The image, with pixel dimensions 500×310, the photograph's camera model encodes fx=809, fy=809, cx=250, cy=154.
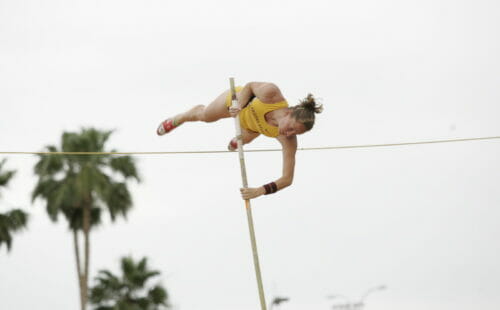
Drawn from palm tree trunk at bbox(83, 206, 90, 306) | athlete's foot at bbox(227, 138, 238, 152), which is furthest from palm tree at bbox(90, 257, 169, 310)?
athlete's foot at bbox(227, 138, 238, 152)

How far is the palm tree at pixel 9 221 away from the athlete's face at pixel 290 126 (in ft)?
59.4

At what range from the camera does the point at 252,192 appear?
25.2 feet

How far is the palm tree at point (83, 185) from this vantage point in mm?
24906

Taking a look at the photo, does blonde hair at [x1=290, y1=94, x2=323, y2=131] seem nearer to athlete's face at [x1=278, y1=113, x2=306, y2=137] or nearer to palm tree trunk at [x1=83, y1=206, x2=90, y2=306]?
athlete's face at [x1=278, y1=113, x2=306, y2=137]

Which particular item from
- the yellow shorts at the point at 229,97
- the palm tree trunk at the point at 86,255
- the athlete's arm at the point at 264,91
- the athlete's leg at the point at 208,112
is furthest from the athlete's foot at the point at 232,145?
the palm tree trunk at the point at 86,255

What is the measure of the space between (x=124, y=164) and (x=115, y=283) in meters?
4.31

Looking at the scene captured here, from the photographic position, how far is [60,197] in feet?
81.3

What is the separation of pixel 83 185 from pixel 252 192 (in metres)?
18.1

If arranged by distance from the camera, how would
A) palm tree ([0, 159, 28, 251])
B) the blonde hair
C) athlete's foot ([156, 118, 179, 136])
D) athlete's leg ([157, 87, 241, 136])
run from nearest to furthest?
1. the blonde hair
2. athlete's leg ([157, 87, 241, 136])
3. athlete's foot ([156, 118, 179, 136])
4. palm tree ([0, 159, 28, 251])

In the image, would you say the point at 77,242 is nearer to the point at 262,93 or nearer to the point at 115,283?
the point at 115,283

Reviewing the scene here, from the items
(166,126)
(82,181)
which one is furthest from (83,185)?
(166,126)

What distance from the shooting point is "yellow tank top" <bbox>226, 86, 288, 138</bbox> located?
25.1ft

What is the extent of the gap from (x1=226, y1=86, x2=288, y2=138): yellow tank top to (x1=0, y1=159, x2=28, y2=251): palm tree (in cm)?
1736

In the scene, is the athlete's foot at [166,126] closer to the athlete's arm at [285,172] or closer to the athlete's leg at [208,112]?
the athlete's leg at [208,112]
